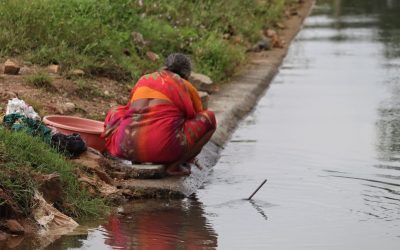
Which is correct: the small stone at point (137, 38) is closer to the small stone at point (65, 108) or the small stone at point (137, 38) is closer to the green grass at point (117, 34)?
the green grass at point (117, 34)

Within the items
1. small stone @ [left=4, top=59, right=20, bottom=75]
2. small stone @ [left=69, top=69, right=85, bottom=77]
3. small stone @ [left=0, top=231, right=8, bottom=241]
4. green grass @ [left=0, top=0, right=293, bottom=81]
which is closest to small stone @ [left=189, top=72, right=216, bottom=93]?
green grass @ [left=0, top=0, right=293, bottom=81]

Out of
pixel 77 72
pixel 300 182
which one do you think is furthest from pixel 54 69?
pixel 300 182

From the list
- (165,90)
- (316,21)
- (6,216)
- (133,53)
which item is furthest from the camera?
(316,21)

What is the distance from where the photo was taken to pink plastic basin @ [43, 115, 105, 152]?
10287mm

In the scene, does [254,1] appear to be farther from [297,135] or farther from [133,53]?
[297,135]

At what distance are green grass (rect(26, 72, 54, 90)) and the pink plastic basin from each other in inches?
63.5

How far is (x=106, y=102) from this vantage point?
12891mm

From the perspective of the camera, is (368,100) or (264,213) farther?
(368,100)

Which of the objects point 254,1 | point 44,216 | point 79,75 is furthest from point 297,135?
point 254,1

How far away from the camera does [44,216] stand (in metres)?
8.45

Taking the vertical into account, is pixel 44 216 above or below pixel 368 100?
above

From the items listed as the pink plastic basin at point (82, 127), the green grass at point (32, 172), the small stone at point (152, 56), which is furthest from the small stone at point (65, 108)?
the small stone at point (152, 56)

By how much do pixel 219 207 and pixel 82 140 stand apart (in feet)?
4.45

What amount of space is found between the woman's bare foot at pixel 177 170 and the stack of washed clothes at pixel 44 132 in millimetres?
810
